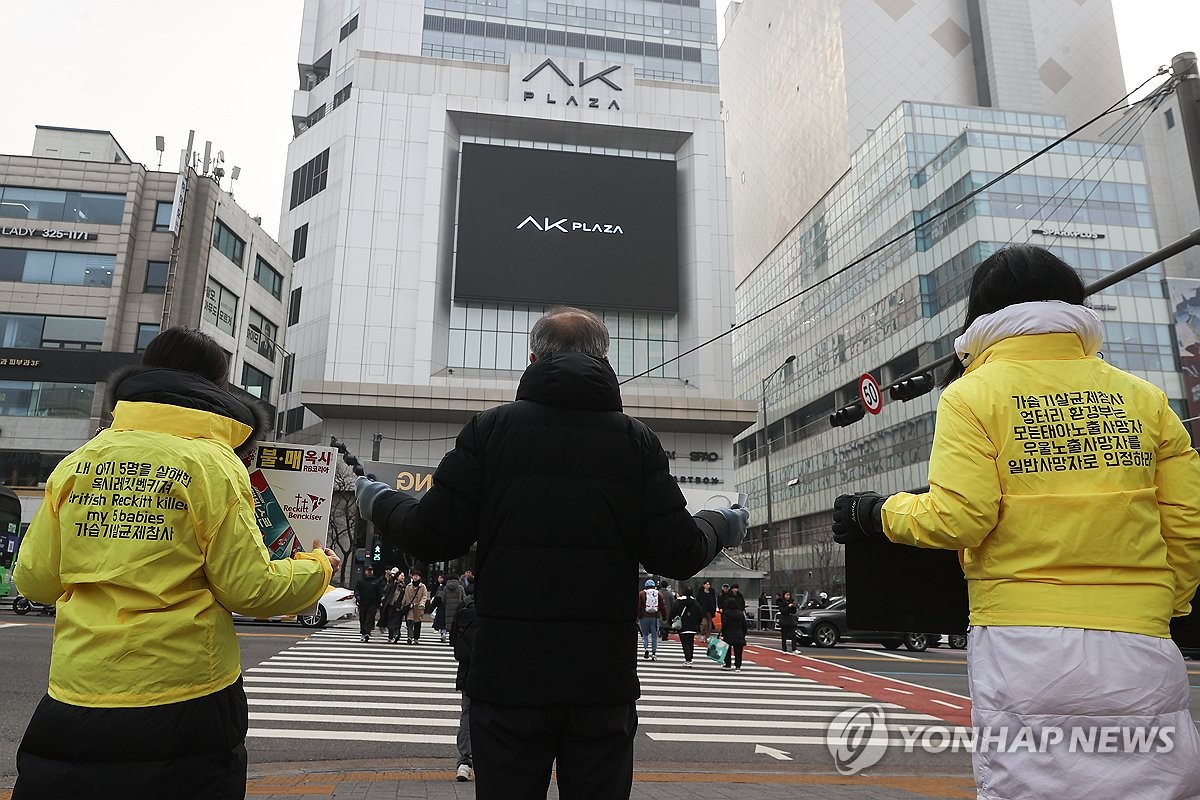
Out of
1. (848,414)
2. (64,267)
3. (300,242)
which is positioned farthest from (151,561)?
(300,242)

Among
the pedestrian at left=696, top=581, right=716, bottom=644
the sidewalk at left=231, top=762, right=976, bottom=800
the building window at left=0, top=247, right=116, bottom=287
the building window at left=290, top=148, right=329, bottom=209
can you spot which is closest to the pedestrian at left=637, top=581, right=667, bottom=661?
the pedestrian at left=696, top=581, right=716, bottom=644

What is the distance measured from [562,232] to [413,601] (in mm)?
27983

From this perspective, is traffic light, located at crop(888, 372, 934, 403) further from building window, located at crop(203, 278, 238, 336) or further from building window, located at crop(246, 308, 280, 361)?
building window, located at crop(246, 308, 280, 361)

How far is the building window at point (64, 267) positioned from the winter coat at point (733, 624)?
121ft

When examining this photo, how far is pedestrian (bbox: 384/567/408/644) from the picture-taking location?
64.3 feet

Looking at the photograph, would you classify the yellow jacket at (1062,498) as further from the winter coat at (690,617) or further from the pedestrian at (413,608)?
the pedestrian at (413,608)

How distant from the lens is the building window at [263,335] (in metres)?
44.6

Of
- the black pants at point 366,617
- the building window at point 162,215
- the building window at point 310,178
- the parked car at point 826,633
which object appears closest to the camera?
the black pants at point 366,617

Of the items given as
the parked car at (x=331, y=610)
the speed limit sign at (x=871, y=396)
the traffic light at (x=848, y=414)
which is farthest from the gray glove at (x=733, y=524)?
the parked car at (x=331, y=610)

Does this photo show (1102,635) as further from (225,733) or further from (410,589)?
(410,589)

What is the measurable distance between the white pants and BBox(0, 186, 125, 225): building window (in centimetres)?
4701

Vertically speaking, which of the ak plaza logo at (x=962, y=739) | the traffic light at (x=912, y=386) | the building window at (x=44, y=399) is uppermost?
the building window at (x=44, y=399)

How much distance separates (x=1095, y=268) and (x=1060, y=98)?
39416mm

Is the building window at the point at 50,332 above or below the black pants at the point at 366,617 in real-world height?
above
